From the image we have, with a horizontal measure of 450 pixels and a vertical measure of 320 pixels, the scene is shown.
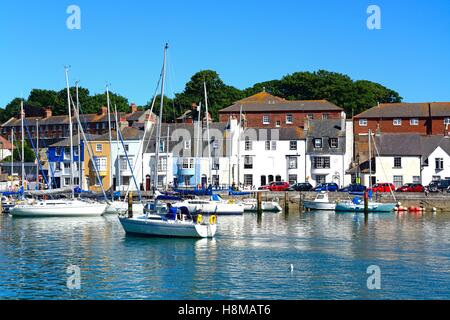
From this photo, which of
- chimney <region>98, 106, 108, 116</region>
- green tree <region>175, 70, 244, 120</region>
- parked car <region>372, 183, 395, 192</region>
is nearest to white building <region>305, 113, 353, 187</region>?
parked car <region>372, 183, 395, 192</region>

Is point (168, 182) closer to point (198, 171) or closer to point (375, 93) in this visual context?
point (198, 171)

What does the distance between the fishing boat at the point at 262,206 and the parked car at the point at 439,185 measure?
18.2 meters

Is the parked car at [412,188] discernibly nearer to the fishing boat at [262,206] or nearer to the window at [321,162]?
the window at [321,162]

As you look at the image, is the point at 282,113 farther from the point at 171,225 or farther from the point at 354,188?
the point at 171,225

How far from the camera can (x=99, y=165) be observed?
9412 cm

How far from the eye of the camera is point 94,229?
5647 cm

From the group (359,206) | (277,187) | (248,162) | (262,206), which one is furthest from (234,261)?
(248,162)

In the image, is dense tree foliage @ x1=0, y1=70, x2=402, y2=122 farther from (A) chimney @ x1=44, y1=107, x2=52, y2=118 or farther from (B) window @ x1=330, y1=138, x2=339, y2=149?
(B) window @ x1=330, y1=138, x2=339, y2=149

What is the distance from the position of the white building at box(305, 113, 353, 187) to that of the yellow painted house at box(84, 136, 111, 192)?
83.2ft

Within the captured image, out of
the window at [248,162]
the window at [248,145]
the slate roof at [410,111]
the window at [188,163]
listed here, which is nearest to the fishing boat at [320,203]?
the window at [248,162]
